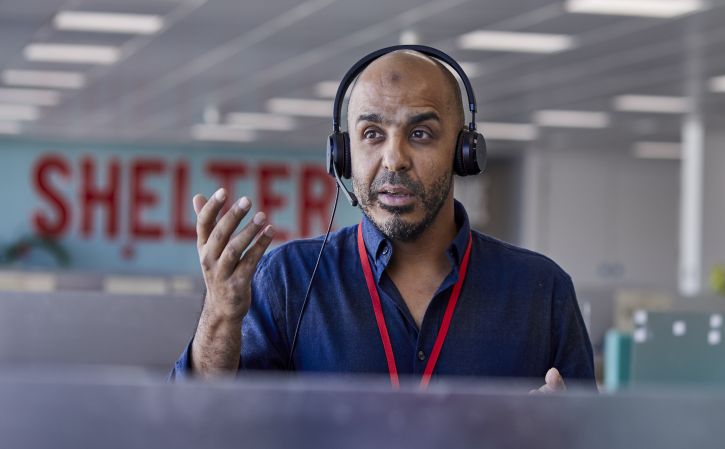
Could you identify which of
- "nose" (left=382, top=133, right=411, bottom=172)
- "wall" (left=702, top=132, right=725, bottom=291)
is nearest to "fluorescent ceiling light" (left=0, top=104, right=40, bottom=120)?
"wall" (left=702, top=132, right=725, bottom=291)

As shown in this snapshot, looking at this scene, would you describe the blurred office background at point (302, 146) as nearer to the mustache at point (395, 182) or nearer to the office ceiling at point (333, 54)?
the office ceiling at point (333, 54)

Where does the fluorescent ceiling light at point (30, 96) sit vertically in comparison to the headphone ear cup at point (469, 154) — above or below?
above

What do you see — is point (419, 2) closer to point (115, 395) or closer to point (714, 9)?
point (714, 9)

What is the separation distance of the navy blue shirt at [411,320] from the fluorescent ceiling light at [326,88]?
7.62 meters

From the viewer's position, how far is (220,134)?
43.6 feet

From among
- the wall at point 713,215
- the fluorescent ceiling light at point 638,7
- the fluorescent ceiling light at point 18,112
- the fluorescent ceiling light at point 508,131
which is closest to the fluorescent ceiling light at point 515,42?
the fluorescent ceiling light at point 638,7

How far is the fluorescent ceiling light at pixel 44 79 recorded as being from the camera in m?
8.95

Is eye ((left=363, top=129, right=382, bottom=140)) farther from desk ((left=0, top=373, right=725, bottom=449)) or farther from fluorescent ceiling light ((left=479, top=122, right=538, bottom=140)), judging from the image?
fluorescent ceiling light ((left=479, top=122, right=538, bottom=140))

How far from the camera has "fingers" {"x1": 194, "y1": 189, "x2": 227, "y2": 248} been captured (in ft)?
3.39

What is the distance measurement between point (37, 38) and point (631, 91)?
454 cm

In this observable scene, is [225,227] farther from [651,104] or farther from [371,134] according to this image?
[651,104]

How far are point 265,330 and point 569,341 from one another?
373 mm

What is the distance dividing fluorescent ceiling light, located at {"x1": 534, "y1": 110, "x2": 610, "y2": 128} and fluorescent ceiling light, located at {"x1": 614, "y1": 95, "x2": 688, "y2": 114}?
1.86ft

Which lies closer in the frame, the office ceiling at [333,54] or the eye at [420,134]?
the eye at [420,134]
